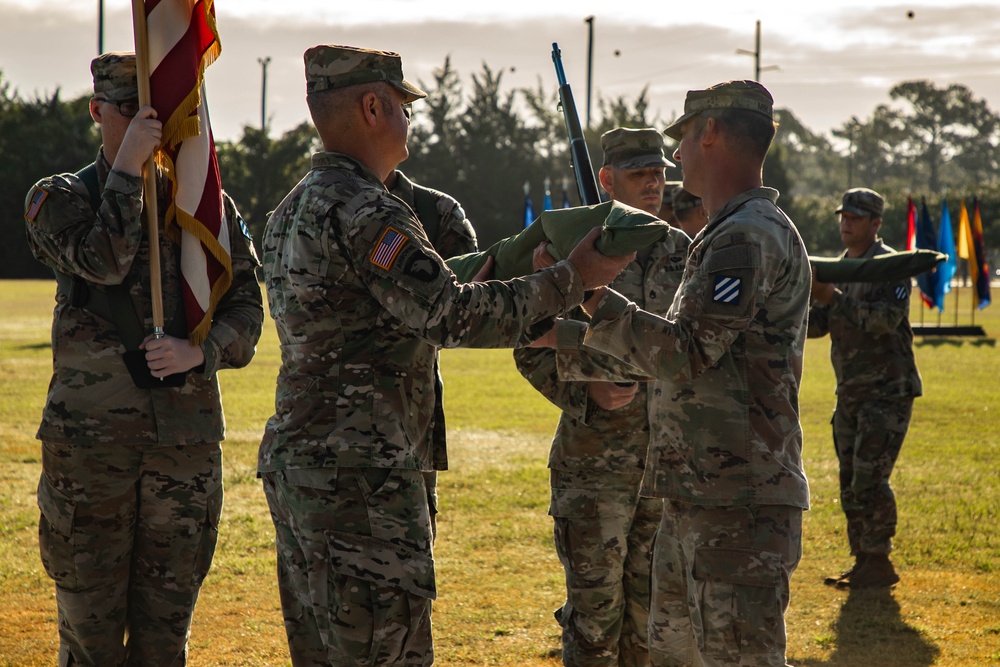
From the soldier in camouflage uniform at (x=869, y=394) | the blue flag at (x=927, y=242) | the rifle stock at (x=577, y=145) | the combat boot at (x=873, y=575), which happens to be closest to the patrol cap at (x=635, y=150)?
the rifle stock at (x=577, y=145)

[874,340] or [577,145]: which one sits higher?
[577,145]

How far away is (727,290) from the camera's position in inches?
134

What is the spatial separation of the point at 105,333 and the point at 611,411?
7.22 ft

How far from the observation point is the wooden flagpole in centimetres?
402

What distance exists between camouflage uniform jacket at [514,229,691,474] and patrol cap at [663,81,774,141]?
119 centimetres

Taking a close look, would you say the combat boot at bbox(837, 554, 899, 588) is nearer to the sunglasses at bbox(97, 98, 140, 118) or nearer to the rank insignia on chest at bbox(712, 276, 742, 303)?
the rank insignia on chest at bbox(712, 276, 742, 303)

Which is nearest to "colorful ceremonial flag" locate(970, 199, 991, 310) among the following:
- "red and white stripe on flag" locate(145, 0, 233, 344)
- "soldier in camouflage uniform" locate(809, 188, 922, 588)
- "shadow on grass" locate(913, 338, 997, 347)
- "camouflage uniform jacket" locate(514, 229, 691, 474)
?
"shadow on grass" locate(913, 338, 997, 347)

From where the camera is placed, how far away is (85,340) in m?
4.05

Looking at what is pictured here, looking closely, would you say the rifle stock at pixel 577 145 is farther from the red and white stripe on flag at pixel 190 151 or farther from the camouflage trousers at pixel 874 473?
the camouflage trousers at pixel 874 473

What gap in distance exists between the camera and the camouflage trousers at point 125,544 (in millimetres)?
4004

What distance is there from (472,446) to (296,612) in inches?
319

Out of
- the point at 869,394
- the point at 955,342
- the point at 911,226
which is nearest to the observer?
the point at 869,394

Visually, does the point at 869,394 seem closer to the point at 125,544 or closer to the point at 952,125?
the point at 125,544

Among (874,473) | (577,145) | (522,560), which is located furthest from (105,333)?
(874,473)
